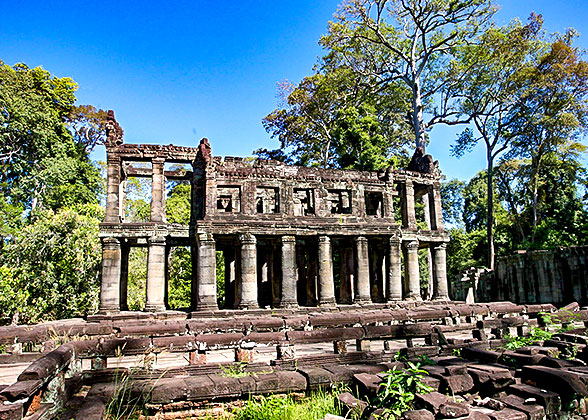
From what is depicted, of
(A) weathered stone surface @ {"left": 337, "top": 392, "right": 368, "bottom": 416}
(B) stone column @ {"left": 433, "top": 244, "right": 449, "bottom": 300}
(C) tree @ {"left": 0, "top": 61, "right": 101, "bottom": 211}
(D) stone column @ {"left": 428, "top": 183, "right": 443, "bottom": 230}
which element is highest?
(C) tree @ {"left": 0, "top": 61, "right": 101, "bottom": 211}

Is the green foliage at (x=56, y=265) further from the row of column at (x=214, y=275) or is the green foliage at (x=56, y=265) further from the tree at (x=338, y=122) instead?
the tree at (x=338, y=122)

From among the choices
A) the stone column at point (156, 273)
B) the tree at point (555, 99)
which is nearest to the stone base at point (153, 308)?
the stone column at point (156, 273)

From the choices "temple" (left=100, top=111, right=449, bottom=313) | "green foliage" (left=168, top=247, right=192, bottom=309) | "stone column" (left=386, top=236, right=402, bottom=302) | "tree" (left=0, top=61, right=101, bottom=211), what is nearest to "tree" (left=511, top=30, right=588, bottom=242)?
"temple" (left=100, top=111, right=449, bottom=313)

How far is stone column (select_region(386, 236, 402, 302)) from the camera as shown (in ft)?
70.3

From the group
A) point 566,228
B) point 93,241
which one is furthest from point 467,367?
point 566,228

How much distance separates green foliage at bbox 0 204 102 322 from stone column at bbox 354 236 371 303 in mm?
14361

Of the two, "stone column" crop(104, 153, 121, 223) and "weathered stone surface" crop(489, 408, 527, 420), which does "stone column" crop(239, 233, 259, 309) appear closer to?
"stone column" crop(104, 153, 121, 223)

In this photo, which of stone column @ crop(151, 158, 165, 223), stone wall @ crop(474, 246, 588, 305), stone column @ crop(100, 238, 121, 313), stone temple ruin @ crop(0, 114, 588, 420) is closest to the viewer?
stone temple ruin @ crop(0, 114, 588, 420)

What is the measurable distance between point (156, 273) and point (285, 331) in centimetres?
1266

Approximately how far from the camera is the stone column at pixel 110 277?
18016mm

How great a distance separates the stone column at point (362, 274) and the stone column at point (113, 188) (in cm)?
1193

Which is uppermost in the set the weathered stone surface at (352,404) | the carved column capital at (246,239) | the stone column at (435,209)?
the stone column at (435,209)

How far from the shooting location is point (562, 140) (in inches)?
1221

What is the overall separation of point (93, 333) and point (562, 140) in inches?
1330
